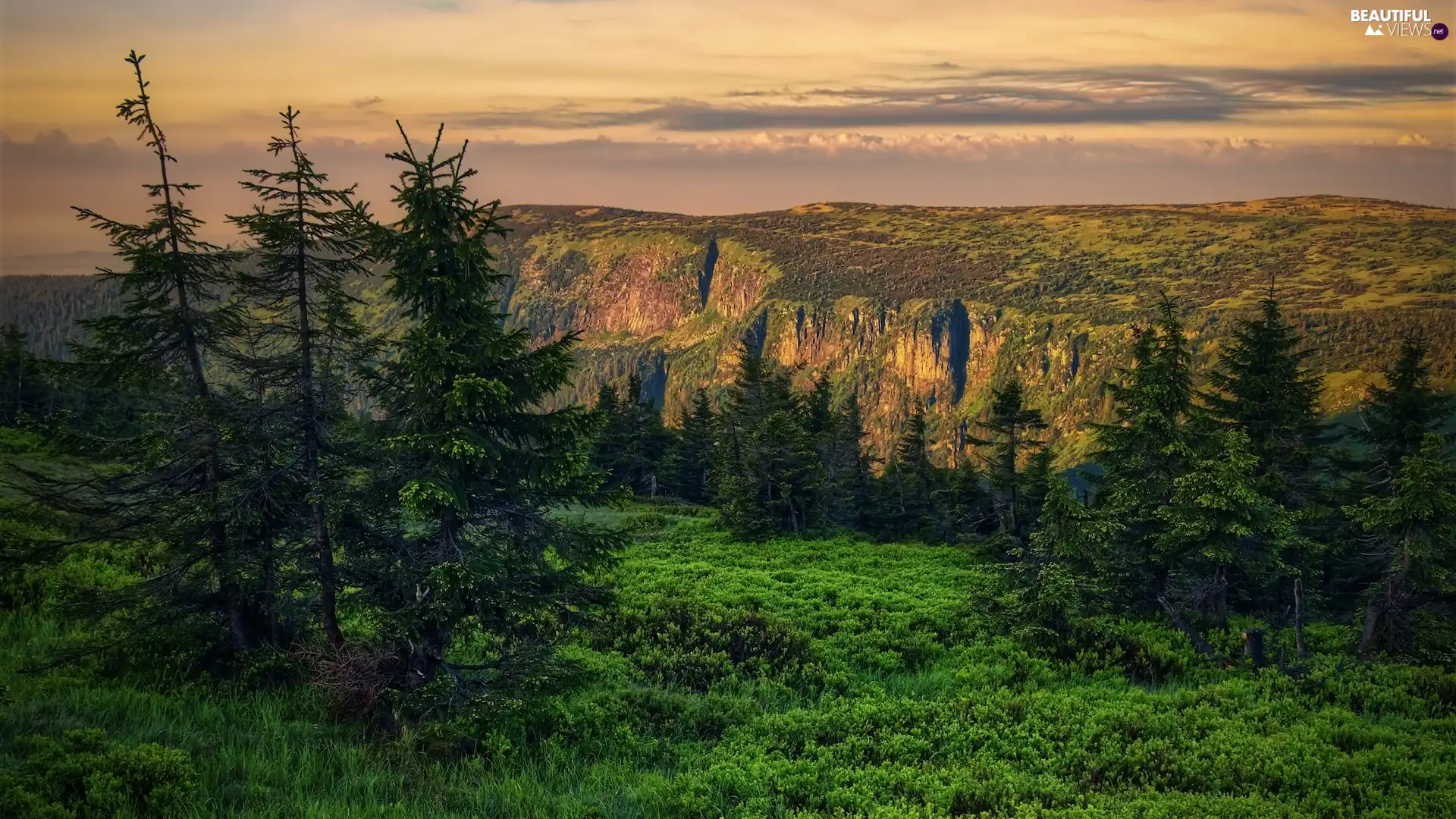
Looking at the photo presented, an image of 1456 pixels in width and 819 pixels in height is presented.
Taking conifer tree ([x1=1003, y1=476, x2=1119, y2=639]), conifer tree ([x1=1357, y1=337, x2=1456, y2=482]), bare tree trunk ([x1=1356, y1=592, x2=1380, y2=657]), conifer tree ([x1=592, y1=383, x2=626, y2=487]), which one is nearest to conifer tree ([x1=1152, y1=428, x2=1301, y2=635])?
conifer tree ([x1=1003, y1=476, x2=1119, y2=639])

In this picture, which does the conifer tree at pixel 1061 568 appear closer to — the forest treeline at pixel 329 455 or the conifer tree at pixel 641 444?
the forest treeline at pixel 329 455

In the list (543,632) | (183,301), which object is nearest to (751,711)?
(543,632)

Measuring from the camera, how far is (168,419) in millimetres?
13281

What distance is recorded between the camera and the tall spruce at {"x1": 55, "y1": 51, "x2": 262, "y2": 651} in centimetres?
1284

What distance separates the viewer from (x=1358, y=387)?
193000 mm

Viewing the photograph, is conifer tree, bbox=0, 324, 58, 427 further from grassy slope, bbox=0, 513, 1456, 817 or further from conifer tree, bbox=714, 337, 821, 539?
grassy slope, bbox=0, 513, 1456, 817

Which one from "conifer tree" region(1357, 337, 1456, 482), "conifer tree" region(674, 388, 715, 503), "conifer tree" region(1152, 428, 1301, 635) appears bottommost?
"conifer tree" region(674, 388, 715, 503)

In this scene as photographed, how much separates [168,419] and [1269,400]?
31776mm

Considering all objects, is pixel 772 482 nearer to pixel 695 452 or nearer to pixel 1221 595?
pixel 1221 595

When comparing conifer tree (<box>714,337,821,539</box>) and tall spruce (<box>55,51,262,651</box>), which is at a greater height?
tall spruce (<box>55,51,262,651</box>)

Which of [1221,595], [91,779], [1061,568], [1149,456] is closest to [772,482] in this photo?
[1149,456]

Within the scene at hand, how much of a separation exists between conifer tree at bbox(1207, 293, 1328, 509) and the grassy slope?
32.4ft

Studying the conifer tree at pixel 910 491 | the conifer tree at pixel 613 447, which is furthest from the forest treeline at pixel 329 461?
the conifer tree at pixel 613 447

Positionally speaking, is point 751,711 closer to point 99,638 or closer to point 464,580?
point 464,580
